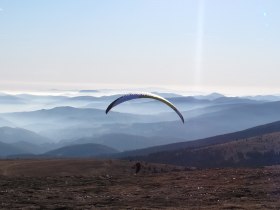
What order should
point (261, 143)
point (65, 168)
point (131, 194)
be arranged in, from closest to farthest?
point (131, 194), point (65, 168), point (261, 143)

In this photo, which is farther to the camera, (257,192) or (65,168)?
(65,168)

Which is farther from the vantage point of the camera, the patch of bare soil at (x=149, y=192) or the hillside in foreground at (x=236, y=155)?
the hillside in foreground at (x=236, y=155)

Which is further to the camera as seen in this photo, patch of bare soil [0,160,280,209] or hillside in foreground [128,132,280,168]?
hillside in foreground [128,132,280,168]

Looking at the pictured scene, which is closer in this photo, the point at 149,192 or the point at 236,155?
the point at 149,192

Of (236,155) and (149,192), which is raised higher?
(236,155)

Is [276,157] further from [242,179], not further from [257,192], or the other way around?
[257,192]

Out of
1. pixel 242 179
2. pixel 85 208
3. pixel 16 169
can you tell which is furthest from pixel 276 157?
pixel 85 208

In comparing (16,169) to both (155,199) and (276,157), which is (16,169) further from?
(276,157)

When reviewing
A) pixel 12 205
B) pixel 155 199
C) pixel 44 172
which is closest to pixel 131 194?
pixel 155 199

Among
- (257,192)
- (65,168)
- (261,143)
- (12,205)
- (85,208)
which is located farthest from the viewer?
(261,143)
